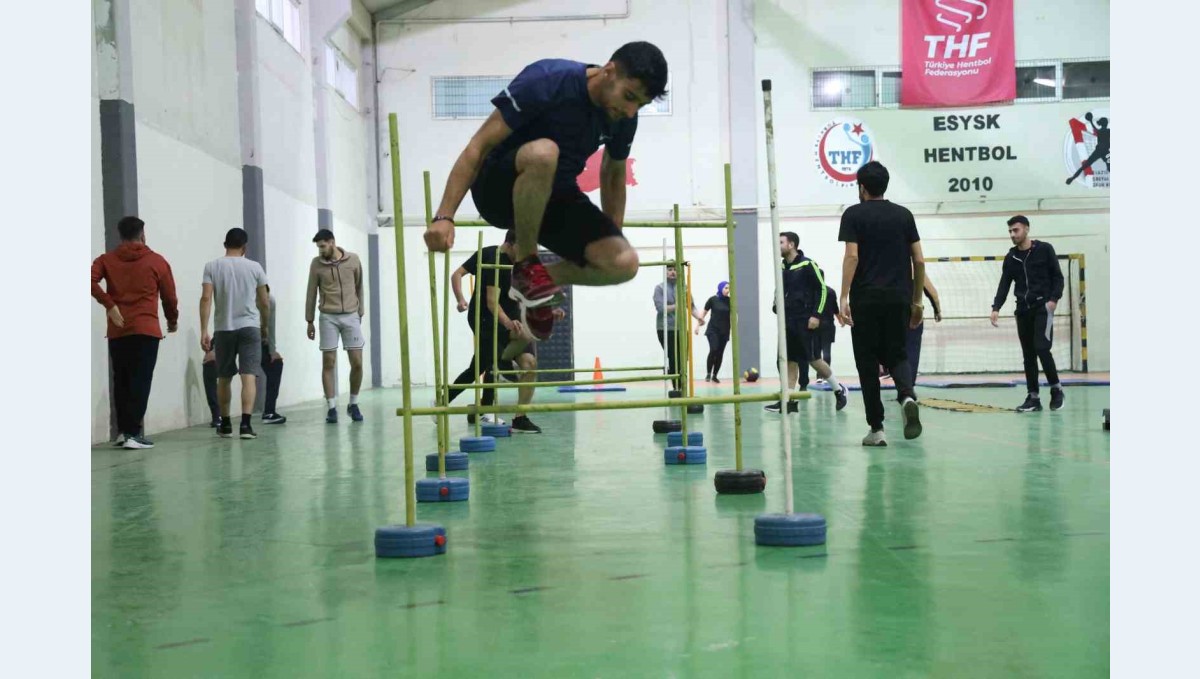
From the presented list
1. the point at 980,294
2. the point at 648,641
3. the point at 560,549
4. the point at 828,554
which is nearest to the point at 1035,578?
the point at 828,554

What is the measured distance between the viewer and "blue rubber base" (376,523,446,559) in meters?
3.17

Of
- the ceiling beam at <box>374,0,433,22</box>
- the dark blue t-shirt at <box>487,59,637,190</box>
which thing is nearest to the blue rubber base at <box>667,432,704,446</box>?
the dark blue t-shirt at <box>487,59,637,190</box>

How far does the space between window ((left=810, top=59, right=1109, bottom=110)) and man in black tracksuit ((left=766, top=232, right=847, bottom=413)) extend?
878 cm

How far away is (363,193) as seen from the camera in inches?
685

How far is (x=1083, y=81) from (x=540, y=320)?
16523 millimetres

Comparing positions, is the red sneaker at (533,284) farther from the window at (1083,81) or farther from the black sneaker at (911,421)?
the window at (1083,81)

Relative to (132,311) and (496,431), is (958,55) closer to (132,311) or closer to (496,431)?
(496,431)

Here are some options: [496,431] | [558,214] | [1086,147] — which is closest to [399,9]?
[1086,147]

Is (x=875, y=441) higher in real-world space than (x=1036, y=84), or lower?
lower

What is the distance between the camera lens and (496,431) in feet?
23.4

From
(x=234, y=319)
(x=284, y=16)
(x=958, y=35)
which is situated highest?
(x=958, y=35)

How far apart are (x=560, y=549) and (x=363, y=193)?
49.0 feet

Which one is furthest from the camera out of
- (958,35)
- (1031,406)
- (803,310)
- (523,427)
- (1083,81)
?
(1083,81)

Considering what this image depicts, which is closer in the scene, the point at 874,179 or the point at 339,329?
the point at 874,179
